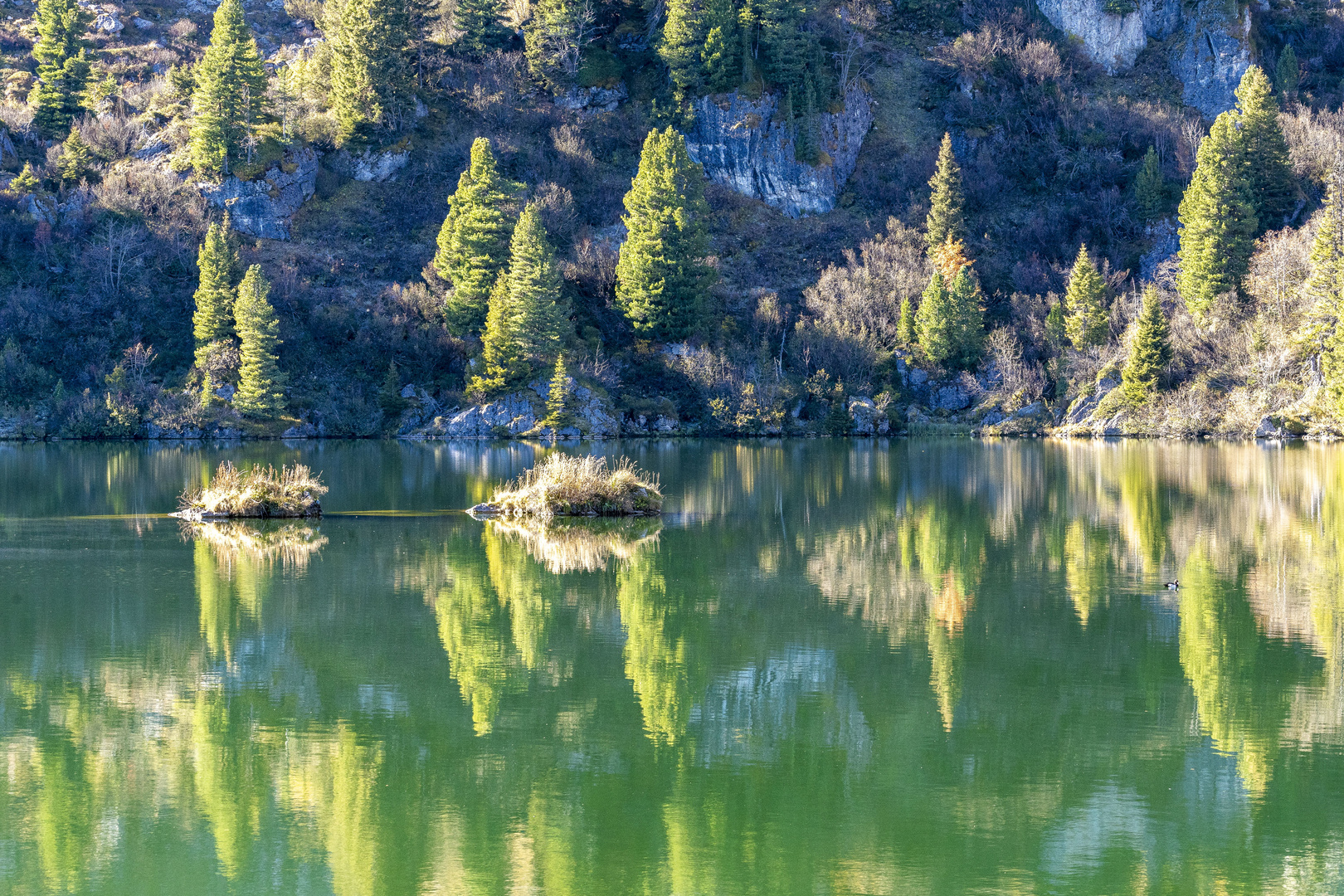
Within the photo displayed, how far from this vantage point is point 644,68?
353 ft

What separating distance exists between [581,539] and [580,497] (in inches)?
163

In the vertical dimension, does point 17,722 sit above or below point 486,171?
below

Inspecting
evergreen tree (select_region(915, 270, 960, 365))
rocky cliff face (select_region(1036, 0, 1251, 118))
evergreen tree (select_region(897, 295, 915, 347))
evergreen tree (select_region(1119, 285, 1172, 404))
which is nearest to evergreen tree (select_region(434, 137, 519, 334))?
evergreen tree (select_region(897, 295, 915, 347))

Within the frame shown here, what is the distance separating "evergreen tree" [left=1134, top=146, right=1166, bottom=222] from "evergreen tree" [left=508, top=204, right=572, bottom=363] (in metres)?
42.0

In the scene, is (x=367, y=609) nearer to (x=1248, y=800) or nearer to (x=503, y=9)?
(x=1248, y=800)

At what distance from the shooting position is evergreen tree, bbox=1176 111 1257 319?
263 ft

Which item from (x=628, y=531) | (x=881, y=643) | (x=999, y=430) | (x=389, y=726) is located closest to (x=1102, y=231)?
(x=999, y=430)

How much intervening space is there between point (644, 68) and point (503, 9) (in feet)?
44.8

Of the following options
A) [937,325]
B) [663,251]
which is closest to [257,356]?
[663,251]

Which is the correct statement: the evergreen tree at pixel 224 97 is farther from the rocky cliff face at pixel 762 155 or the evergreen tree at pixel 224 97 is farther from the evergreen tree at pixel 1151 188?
the evergreen tree at pixel 1151 188

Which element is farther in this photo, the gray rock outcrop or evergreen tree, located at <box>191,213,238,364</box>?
the gray rock outcrop

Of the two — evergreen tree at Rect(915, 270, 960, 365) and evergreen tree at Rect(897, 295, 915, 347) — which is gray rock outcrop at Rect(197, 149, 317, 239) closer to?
evergreen tree at Rect(897, 295, 915, 347)

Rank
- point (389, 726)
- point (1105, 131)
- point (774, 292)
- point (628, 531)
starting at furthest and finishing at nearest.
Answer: point (1105, 131) → point (774, 292) → point (628, 531) → point (389, 726)

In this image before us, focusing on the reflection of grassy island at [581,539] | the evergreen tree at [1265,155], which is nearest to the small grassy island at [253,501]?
the reflection of grassy island at [581,539]
